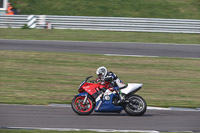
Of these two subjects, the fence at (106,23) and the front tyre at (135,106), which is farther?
the fence at (106,23)

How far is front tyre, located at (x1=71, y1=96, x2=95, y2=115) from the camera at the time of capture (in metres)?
9.02

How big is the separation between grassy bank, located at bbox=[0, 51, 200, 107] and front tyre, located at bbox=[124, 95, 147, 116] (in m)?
1.88

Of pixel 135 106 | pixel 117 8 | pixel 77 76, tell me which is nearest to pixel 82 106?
pixel 135 106

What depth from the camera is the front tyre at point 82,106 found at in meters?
9.02

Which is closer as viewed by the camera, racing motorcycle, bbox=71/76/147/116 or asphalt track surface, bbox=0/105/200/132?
asphalt track surface, bbox=0/105/200/132

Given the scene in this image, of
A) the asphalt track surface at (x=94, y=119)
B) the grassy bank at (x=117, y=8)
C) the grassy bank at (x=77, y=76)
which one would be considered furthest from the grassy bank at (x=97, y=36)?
the asphalt track surface at (x=94, y=119)

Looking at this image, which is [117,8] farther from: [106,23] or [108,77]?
[108,77]

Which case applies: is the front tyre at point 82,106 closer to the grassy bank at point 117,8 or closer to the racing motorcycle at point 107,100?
the racing motorcycle at point 107,100

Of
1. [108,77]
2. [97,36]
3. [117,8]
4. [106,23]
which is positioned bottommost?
[97,36]

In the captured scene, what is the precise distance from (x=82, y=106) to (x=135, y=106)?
1.33m

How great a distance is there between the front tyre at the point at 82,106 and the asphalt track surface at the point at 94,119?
0.45ft

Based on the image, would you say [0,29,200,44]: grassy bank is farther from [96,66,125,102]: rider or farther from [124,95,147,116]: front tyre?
[124,95,147,116]: front tyre

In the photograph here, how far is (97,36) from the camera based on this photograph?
21938 mm

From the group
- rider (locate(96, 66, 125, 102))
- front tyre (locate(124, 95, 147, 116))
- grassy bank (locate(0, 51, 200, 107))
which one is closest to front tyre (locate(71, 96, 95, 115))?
rider (locate(96, 66, 125, 102))
